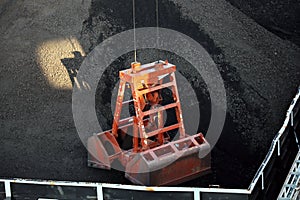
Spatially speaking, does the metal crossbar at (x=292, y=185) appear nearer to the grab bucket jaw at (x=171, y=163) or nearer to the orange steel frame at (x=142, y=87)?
the grab bucket jaw at (x=171, y=163)

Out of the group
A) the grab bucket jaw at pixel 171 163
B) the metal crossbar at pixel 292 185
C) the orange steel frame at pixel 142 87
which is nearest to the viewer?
the metal crossbar at pixel 292 185

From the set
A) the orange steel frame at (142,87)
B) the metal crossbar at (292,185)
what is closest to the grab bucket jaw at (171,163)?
the orange steel frame at (142,87)

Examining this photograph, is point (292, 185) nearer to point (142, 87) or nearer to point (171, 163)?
point (171, 163)

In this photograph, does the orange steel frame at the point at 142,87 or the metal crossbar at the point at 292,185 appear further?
the orange steel frame at the point at 142,87

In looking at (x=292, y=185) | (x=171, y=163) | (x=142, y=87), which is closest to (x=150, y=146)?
(x=171, y=163)

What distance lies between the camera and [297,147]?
26.1ft

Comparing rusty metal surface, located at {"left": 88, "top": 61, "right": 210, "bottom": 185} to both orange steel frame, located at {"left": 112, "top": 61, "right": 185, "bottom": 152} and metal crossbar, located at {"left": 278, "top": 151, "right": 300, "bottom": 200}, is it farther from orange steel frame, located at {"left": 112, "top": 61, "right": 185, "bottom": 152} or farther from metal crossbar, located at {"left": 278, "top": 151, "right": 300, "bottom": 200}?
metal crossbar, located at {"left": 278, "top": 151, "right": 300, "bottom": 200}

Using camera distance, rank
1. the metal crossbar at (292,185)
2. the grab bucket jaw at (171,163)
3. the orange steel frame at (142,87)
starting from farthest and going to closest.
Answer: the orange steel frame at (142,87) < the grab bucket jaw at (171,163) < the metal crossbar at (292,185)

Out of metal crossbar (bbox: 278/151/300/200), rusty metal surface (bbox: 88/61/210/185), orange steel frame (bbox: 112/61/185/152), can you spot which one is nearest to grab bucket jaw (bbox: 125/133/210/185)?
rusty metal surface (bbox: 88/61/210/185)

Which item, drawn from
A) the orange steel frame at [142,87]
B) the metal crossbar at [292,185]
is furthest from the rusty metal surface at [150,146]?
the metal crossbar at [292,185]

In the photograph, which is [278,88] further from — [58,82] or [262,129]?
[58,82]

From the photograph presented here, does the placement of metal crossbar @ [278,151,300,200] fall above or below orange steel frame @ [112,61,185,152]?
below

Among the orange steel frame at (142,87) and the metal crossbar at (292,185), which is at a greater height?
the orange steel frame at (142,87)

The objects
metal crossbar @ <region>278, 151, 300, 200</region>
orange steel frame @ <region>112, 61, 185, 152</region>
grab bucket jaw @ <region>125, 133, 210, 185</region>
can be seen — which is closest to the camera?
metal crossbar @ <region>278, 151, 300, 200</region>
